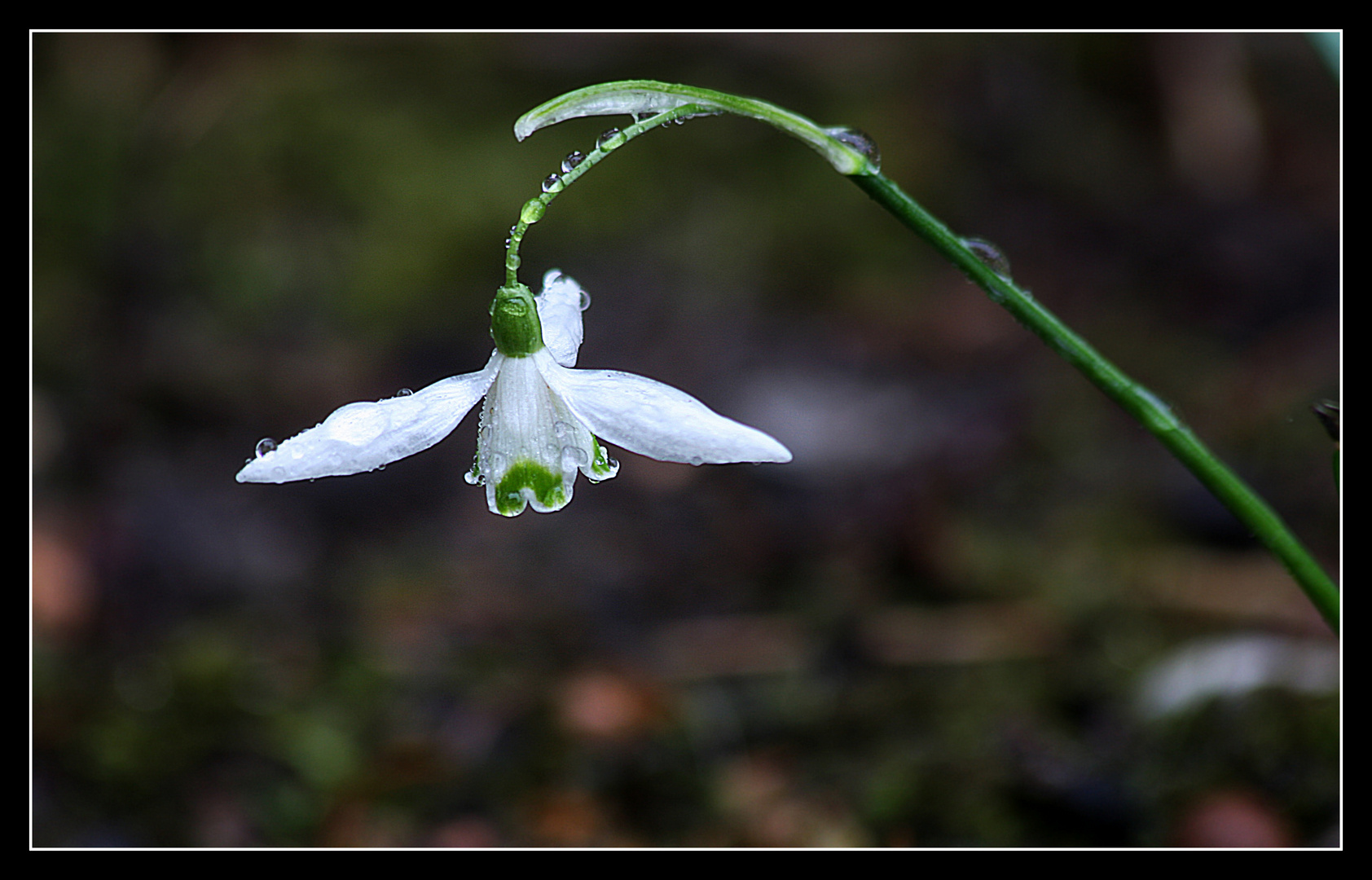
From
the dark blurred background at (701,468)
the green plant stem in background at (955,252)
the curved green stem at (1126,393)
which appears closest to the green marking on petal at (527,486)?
the green plant stem in background at (955,252)

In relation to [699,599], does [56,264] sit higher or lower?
higher

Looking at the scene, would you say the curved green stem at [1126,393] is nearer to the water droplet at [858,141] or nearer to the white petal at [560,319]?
the water droplet at [858,141]

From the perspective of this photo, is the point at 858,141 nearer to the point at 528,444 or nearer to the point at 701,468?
the point at 528,444

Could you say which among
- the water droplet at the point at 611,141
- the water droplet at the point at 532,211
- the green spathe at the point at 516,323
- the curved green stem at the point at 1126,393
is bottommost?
the curved green stem at the point at 1126,393

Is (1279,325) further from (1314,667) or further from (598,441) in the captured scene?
(598,441)

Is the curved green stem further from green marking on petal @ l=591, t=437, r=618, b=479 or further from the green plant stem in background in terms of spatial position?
green marking on petal @ l=591, t=437, r=618, b=479

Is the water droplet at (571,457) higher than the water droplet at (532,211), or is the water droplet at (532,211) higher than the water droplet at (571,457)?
the water droplet at (532,211)
